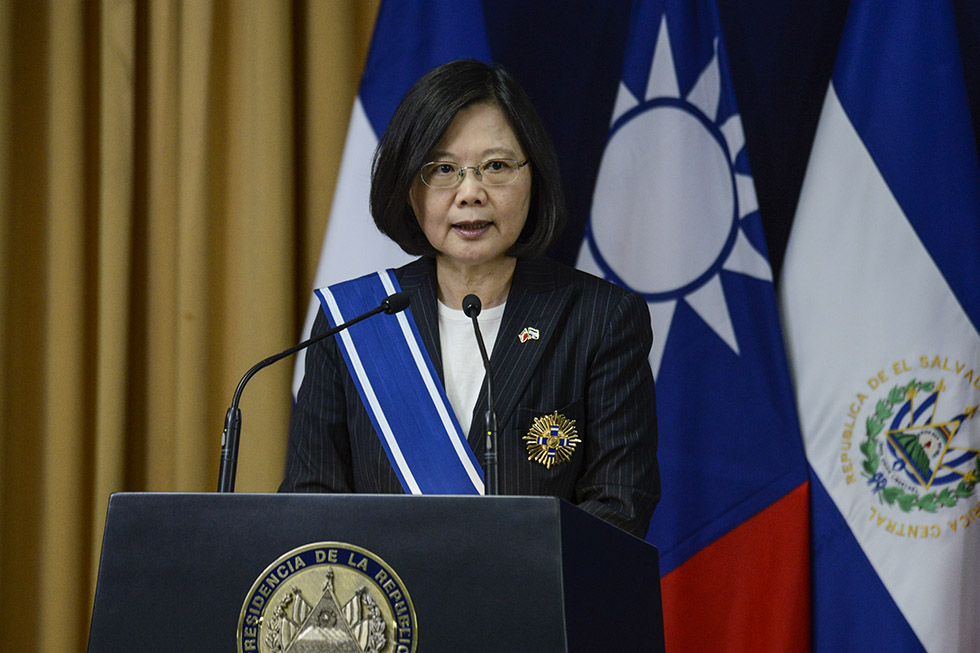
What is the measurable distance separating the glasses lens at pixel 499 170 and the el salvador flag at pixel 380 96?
57 centimetres

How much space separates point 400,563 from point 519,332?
2.52 feet

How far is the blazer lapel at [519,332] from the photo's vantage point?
158 centimetres

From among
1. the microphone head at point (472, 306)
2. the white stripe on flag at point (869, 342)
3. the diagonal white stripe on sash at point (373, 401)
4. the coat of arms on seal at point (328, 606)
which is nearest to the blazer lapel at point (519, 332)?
the diagonal white stripe on sash at point (373, 401)

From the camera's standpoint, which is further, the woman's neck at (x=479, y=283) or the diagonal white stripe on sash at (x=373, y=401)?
the woman's neck at (x=479, y=283)

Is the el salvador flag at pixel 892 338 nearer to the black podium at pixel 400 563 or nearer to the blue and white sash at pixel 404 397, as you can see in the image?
the blue and white sash at pixel 404 397

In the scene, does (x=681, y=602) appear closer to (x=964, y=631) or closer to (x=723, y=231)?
(x=964, y=631)

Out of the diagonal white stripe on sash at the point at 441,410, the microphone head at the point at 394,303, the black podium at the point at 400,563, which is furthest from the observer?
the diagonal white stripe on sash at the point at 441,410

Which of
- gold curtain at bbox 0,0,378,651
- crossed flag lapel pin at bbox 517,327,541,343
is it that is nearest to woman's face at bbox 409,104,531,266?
crossed flag lapel pin at bbox 517,327,541,343

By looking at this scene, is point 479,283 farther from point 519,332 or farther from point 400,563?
point 400,563

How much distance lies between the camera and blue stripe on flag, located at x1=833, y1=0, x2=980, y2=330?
6.86 feet

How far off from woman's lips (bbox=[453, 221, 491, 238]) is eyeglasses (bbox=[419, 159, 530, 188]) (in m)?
0.07

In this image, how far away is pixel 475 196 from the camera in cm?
165

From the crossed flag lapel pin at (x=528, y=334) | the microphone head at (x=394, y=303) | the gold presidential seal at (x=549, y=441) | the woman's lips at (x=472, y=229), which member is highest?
the woman's lips at (x=472, y=229)

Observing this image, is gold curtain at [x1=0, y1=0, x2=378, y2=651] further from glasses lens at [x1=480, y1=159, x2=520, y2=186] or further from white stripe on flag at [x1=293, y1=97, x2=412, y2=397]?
glasses lens at [x1=480, y1=159, x2=520, y2=186]
